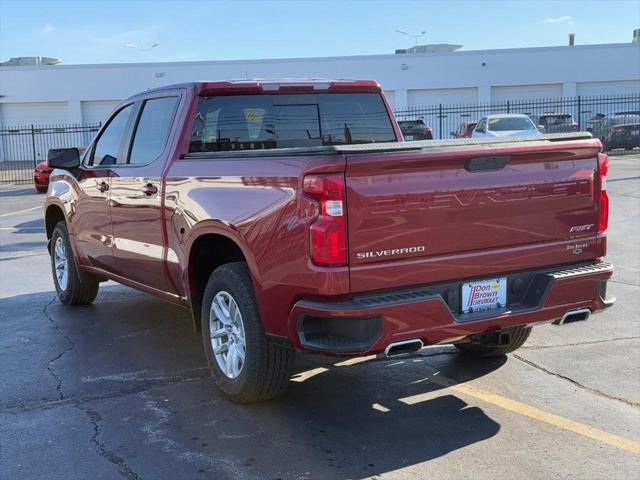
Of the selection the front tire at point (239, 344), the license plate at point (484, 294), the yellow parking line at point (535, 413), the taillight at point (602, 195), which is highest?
the taillight at point (602, 195)

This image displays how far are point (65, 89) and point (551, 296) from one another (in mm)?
41759

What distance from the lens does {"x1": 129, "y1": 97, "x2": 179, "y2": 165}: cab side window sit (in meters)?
5.55

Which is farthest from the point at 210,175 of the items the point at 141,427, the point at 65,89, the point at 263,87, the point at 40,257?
the point at 65,89

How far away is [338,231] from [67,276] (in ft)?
15.0

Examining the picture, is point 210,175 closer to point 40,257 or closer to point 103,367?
point 103,367

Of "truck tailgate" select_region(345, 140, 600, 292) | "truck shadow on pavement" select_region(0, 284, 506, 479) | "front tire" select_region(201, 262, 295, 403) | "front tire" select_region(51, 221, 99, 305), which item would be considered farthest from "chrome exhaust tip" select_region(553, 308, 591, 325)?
"front tire" select_region(51, 221, 99, 305)

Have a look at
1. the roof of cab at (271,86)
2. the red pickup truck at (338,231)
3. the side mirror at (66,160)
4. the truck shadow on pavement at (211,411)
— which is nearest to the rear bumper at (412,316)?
the red pickup truck at (338,231)

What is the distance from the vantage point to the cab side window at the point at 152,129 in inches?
219

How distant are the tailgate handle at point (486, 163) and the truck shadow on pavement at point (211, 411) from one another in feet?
5.01

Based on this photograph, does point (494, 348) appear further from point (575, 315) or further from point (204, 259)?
point (204, 259)

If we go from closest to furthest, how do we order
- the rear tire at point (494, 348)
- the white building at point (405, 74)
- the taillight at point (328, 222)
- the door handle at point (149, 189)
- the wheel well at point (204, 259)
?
the taillight at point (328, 222) < the wheel well at point (204, 259) < the door handle at point (149, 189) < the rear tire at point (494, 348) < the white building at point (405, 74)

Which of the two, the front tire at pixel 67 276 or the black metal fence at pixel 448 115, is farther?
the black metal fence at pixel 448 115

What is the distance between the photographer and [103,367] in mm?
5586

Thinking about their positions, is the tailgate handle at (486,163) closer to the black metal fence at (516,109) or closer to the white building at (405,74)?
the black metal fence at (516,109)
